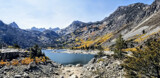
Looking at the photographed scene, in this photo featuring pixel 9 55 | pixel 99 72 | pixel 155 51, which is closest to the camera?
pixel 155 51

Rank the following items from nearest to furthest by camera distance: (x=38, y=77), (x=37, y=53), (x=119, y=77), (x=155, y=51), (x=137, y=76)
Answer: (x=155, y=51) < (x=137, y=76) < (x=119, y=77) < (x=38, y=77) < (x=37, y=53)

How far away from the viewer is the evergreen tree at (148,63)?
504 inches

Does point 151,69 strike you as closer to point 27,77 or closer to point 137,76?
point 137,76

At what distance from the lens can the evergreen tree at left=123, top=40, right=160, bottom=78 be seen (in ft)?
42.0

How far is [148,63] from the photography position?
13.2 meters

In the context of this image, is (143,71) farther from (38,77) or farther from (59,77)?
(38,77)

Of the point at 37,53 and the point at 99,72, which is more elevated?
the point at 37,53

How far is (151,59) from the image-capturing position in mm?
13109

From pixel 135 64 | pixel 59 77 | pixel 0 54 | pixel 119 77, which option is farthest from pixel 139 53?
pixel 0 54

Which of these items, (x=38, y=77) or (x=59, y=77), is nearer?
(x=38, y=77)

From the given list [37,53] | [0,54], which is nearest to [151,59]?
[0,54]

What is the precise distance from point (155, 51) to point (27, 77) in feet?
84.3

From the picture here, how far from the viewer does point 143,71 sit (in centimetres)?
1413

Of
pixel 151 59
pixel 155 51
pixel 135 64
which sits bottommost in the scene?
pixel 135 64
